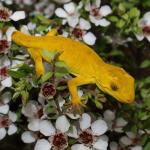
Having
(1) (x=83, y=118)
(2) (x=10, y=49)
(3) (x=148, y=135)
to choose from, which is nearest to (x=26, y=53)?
(2) (x=10, y=49)

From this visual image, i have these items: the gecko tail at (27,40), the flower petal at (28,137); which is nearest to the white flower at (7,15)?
the gecko tail at (27,40)

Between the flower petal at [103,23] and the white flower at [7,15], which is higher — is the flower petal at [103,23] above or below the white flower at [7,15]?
below

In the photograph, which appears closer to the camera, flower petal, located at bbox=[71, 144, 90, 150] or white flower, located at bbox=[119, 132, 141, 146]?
flower petal, located at bbox=[71, 144, 90, 150]

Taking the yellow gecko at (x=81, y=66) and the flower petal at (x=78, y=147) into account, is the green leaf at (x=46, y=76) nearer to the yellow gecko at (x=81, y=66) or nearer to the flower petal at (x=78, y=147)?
the yellow gecko at (x=81, y=66)

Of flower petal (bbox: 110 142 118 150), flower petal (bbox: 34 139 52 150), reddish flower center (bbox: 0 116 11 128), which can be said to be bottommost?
flower petal (bbox: 110 142 118 150)

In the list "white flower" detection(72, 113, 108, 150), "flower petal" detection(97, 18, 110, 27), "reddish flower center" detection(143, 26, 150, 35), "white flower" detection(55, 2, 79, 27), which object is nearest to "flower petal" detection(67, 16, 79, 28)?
"white flower" detection(55, 2, 79, 27)

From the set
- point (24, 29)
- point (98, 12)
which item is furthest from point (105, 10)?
point (24, 29)

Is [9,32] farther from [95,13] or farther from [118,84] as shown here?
[118,84]

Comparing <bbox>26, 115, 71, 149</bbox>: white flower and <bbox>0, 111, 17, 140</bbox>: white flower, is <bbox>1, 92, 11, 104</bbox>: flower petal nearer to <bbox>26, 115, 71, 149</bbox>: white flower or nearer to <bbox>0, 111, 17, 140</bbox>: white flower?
<bbox>0, 111, 17, 140</bbox>: white flower

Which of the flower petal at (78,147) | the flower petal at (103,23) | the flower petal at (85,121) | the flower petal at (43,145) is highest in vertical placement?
the flower petal at (103,23)
